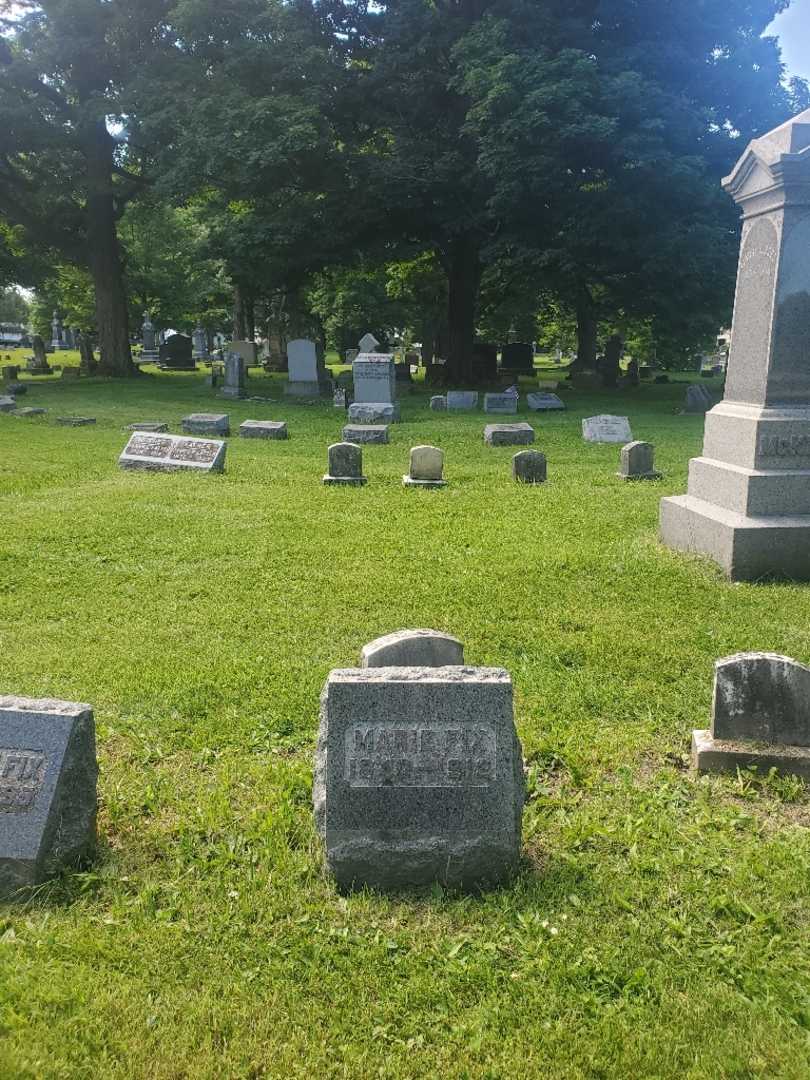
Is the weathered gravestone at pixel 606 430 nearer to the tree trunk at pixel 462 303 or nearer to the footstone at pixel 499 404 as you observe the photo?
the footstone at pixel 499 404

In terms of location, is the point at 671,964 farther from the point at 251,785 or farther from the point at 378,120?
the point at 378,120

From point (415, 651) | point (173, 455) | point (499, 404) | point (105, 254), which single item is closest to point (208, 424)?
point (173, 455)

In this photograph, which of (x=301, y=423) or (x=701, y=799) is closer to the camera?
(x=701, y=799)

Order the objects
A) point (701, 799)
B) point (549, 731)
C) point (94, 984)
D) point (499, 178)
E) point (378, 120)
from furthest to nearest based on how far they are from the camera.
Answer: point (378, 120), point (499, 178), point (549, 731), point (701, 799), point (94, 984)

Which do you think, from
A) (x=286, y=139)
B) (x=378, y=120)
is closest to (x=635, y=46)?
(x=378, y=120)

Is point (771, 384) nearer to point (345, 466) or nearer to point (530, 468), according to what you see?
point (530, 468)

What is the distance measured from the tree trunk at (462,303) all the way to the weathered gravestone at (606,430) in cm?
1226

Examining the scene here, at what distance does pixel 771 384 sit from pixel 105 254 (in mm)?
28463

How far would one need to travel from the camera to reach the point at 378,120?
948 inches

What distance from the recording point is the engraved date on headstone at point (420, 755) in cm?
319

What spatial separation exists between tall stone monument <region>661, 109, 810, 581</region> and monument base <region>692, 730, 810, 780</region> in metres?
3.17

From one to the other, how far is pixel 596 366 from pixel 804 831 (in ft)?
105

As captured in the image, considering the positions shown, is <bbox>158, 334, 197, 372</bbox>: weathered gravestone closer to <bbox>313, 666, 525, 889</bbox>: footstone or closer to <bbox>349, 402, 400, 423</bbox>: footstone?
<bbox>349, 402, 400, 423</bbox>: footstone

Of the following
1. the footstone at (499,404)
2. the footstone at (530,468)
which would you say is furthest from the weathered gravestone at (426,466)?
the footstone at (499,404)
